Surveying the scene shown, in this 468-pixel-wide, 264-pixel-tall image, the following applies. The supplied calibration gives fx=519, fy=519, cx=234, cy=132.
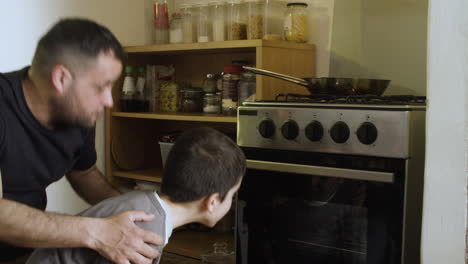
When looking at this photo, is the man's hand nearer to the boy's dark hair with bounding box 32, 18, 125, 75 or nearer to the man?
the man

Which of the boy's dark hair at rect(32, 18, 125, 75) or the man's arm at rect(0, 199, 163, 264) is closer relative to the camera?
the man's arm at rect(0, 199, 163, 264)

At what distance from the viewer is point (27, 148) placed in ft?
4.74

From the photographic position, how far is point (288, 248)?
5.32ft

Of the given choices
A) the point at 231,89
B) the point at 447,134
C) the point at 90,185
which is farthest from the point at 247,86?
the point at 447,134

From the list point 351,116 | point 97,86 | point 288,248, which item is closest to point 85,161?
point 97,86

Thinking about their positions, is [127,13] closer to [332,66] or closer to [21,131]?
[332,66]

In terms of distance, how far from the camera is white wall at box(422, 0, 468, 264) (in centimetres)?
122

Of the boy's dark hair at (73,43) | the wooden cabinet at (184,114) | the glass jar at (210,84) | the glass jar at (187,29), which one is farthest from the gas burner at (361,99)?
the glass jar at (187,29)

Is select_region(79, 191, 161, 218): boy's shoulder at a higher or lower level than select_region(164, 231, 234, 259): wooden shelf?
higher

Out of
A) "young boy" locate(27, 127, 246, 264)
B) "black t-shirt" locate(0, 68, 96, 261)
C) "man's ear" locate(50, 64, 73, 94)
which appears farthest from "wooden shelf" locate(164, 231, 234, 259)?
"man's ear" locate(50, 64, 73, 94)

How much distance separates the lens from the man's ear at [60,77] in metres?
1.30

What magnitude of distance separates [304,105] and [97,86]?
59 centimetres

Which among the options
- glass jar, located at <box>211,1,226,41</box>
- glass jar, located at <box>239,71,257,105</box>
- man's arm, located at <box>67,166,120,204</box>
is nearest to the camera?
man's arm, located at <box>67,166,120,204</box>

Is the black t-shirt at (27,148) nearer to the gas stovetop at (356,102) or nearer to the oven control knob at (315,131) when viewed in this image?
the gas stovetop at (356,102)
